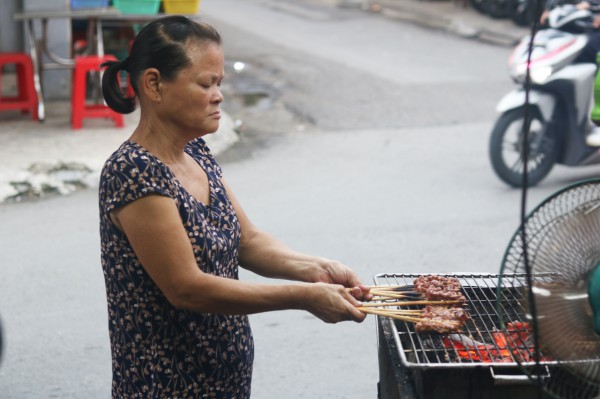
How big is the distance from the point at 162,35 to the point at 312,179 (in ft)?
17.6

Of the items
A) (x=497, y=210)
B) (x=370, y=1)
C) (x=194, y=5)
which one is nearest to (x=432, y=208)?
(x=497, y=210)

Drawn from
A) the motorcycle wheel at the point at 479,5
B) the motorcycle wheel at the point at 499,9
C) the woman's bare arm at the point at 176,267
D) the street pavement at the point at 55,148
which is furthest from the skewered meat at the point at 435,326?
the motorcycle wheel at the point at 479,5

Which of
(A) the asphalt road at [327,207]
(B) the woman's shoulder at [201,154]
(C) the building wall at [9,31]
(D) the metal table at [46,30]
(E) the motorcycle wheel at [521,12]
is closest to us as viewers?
(B) the woman's shoulder at [201,154]

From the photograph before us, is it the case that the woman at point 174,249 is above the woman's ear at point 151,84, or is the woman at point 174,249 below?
below

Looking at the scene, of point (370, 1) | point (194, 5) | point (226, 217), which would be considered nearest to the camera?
point (226, 217)

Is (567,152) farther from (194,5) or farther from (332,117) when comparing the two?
(194,5)

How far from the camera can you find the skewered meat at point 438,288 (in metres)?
2.73

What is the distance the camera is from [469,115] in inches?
386

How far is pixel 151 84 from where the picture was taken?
2334 millimetres

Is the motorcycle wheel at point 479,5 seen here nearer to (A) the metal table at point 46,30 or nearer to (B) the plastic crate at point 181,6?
(B) the plastic crate at point 181,6

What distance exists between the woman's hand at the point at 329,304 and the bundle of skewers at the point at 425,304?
0.21 ft

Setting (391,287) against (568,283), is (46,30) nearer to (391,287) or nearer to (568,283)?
(391,287)

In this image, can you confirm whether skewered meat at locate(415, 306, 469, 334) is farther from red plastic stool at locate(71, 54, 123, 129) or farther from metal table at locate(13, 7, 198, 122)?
metal table at locate(13, 7, 198, 122)

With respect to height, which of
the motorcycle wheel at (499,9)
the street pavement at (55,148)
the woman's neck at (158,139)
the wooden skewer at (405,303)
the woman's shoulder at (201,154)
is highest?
the woman's neck at (158,139)
